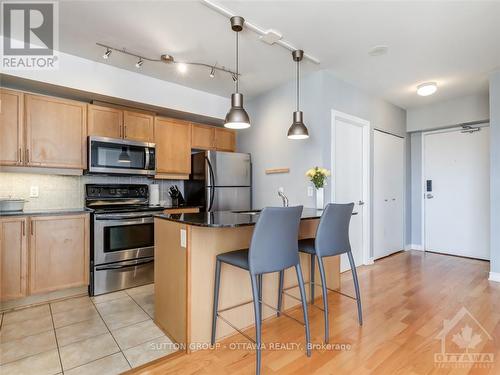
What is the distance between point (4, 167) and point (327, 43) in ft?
11.4

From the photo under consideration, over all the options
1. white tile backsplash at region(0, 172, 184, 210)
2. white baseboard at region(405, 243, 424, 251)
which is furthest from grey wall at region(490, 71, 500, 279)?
white tile backsplash at region(0, 172, 184, 210)

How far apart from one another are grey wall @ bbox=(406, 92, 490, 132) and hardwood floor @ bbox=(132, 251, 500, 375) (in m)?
2.54

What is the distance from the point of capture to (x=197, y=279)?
1945 mm

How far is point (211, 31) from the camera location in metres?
2.57

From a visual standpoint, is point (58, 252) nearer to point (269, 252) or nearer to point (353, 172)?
point (269, 252)

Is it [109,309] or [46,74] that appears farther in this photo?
[46,74]

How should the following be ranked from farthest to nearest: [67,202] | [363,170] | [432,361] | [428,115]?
[428,115] → [363,170] → [67,202] → [432,361]

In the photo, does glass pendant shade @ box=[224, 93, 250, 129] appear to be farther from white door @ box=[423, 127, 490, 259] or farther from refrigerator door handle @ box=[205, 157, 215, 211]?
white door @ box=[423, 127, 490, 259]

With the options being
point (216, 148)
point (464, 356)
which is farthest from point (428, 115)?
point (464, 356)

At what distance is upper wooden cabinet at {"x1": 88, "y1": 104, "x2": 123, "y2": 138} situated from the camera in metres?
3.20

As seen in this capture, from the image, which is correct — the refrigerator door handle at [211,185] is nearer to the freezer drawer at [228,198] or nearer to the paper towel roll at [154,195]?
the freezer drawer at [228,198]

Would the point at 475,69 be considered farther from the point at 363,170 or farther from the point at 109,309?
the point at 109,309

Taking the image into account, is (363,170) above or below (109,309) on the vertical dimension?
above

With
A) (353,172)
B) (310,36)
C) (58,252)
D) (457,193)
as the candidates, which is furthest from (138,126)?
(457,193)
